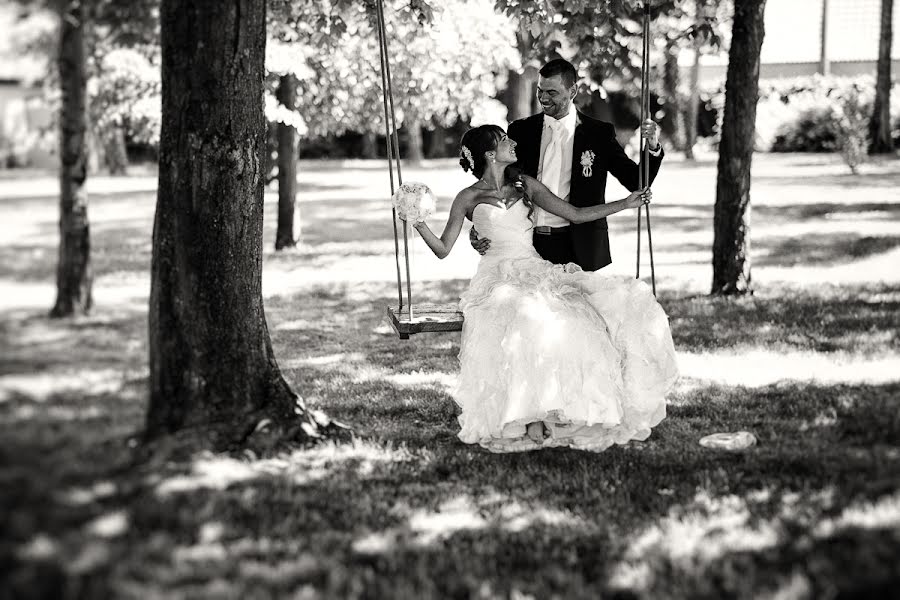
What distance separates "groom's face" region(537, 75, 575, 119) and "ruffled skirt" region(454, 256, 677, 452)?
0.99 metres

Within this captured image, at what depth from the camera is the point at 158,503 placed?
13.0 ft

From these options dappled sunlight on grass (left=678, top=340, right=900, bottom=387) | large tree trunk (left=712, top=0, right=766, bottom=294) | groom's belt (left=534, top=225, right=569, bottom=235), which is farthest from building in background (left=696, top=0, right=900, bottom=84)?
groom's belt (left=534, top=225, right=569, bottom=235)

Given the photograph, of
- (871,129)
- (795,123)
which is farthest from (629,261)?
A: (795,123)

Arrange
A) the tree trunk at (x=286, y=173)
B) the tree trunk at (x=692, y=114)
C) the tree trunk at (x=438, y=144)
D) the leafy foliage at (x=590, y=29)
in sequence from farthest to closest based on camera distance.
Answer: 1. the tree trunk at (x=438, y=144)
2. the tree trunk at (x=692, y=114)
3. the tree trunk at (x=286, y=173)
4. the leafy foliage at (x=590, y=29)

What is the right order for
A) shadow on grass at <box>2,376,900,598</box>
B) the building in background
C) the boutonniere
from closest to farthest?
shadow on grass at <box>2,376,900,598</box> → the boutonniere → the building in background

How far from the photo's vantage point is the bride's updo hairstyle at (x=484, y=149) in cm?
626

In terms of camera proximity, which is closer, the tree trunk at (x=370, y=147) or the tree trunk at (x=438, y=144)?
the tree trunk at (x=438, y=144)

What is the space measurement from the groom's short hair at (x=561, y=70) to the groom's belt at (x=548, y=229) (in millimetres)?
837

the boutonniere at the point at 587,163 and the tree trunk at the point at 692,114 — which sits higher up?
the tree trunk at the point at 692,114

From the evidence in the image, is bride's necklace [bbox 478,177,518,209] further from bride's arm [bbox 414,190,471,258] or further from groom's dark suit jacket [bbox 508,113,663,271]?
groom's dark suit jacket [bbox 508,113,663,271]

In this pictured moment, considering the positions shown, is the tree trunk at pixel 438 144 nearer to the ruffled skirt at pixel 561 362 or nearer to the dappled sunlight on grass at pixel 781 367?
the dappled sunlight on grass at pixel 781 367

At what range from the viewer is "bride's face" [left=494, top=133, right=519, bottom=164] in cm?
623

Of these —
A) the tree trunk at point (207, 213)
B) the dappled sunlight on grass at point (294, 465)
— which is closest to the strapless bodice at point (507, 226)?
the dappled sunlight on grass at point (294, 465)

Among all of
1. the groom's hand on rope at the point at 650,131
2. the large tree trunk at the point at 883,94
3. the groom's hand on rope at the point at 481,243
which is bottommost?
the groom's hand on rope at the point at 481,243
